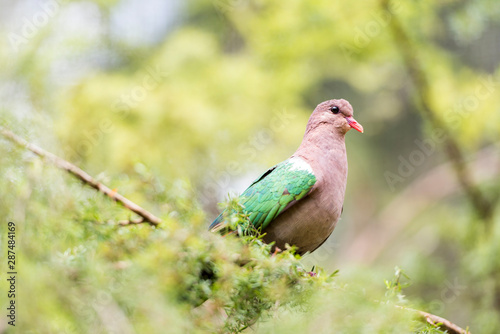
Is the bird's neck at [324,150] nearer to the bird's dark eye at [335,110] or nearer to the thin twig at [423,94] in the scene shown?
the bird's dark eye at [335,110]

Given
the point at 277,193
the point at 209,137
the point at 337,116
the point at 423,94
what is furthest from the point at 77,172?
the point at 209,137

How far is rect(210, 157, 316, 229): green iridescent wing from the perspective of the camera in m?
2.87

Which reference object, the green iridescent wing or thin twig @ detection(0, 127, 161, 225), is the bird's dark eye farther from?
thin twig @ detection(0, 127, 161, 225)

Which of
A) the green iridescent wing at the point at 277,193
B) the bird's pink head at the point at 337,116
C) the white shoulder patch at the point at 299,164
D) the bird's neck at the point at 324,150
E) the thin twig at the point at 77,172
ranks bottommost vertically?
the thin twig at the point at 77,172

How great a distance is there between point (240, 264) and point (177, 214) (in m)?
0.48

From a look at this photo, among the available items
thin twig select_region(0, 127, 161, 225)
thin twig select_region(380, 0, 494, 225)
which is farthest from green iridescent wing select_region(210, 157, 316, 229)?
thin twig select_region(380, 0, 494, 225)

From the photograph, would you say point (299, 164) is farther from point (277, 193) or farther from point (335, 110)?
point (335, 110)

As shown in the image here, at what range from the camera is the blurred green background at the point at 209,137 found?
1.45 meters

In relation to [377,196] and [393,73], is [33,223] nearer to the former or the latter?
[393,73]

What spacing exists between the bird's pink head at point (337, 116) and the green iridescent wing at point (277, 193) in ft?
1.47

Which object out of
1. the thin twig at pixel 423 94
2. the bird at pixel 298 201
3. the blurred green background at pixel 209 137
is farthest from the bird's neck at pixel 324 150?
the thin twig at pixel 423 94

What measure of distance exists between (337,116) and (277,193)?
74 cm

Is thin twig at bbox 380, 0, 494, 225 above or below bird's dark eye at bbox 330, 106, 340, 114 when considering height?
above

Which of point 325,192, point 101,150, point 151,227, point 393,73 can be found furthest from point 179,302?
point 393,73
